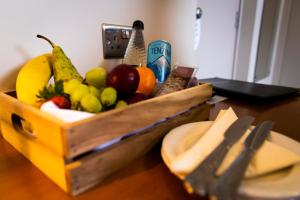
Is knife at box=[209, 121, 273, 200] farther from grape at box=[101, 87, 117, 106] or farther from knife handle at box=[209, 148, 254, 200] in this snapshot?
grape at box=[101, 87, 117, 106]

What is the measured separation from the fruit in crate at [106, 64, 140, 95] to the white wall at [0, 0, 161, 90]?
0.27 m

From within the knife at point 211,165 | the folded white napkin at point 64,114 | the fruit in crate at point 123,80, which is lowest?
the knife at point 211,165

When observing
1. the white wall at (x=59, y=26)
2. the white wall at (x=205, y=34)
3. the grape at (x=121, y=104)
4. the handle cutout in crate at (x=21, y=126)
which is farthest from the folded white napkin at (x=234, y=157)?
the white wall at (x=205, y=34)

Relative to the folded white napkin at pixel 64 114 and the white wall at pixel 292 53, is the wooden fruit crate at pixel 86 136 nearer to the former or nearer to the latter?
the folded white napkin at pixel 64 114

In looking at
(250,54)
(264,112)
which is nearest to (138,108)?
(264,112)

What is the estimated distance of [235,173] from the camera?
0.83ft

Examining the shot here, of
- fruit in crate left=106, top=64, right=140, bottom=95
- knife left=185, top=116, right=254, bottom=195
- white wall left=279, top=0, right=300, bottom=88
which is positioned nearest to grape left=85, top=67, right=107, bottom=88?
fruit in crate left=106, top=64, right=140, bottom=95

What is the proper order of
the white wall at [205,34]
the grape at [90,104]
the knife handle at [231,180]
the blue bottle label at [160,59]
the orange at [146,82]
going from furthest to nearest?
the white wall at [205,34] < the blue bottle label at [160,59] < the orange at [146,82] < the grape at [90,104] < the knife handle at [231,180]

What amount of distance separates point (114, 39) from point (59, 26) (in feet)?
0.58

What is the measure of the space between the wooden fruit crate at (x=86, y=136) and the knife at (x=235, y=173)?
0.53ft

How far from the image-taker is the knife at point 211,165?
227 millimetres

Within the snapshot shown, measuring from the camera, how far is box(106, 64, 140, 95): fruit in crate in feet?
1.32

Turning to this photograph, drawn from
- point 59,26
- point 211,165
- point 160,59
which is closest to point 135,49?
point 160,59

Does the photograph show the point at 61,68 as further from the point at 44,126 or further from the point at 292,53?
the point at 292,53
